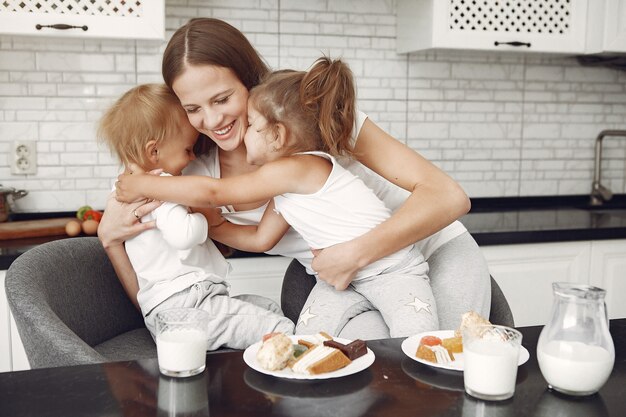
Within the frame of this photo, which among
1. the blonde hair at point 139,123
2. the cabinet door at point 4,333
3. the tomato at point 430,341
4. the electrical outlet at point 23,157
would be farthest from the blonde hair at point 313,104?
the electrical outlet at point 23,157

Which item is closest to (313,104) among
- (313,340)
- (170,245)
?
(170,245)

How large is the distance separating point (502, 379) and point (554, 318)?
0.12 meters

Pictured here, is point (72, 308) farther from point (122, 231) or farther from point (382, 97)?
point (382, 97)

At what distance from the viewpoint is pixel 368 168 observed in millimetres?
1907

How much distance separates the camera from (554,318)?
3.22ft

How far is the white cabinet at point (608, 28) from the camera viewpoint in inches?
115

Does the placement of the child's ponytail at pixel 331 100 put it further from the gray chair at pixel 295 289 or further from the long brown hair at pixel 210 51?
the gray chair at pixel 295 289

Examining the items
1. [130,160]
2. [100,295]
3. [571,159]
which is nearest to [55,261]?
Answer: [100,295]

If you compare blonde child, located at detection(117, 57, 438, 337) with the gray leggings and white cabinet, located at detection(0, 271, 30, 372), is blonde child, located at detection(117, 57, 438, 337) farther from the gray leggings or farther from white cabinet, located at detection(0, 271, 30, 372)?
white cabinet, located at detection(0, 271, 30, 372)

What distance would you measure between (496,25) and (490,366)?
222 centimetres

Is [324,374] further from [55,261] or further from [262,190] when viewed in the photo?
[55,261]

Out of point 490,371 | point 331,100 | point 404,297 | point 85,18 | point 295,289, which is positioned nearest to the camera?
point 490,371

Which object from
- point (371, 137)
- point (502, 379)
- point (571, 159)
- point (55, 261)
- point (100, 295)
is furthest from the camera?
point (571, 159)

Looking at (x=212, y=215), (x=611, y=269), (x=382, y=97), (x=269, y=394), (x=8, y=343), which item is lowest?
(x=8, y=343)
